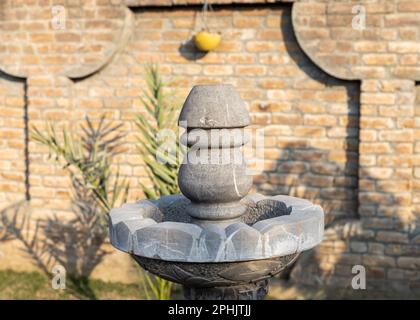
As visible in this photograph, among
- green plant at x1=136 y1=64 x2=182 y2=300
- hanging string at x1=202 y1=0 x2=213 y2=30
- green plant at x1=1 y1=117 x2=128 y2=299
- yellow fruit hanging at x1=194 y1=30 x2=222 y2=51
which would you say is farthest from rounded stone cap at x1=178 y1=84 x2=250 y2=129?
green plant at x1=1 y1=117 x2=128 y2=299

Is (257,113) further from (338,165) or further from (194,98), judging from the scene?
(194,98)

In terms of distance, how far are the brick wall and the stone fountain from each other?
2116 millimetres

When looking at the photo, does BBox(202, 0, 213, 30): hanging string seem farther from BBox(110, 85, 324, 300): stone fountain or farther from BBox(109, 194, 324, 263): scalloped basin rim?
BBox(109, 194, 324, 263): scalloped basin rim

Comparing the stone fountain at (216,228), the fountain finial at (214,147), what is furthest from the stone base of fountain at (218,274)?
the fountain finial at (214,147)

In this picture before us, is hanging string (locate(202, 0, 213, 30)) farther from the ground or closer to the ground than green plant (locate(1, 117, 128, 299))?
farther from the ground

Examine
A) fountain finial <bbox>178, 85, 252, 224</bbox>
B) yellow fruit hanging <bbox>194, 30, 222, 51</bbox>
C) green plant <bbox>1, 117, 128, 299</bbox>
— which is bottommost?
green plant <bbox>1, 117, 128, 299</bbox>

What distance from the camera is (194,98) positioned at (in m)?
2.66

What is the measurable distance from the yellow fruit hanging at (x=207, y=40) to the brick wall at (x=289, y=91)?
0.12 metres

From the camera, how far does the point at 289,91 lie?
499 centimetres

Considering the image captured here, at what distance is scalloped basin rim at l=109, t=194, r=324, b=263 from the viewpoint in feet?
7.50

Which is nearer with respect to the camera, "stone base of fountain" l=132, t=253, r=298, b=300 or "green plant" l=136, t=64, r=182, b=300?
"stone base of fountain" l=132, t=253, r=298, b=300

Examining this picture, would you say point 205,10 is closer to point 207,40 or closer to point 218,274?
point 207,40
